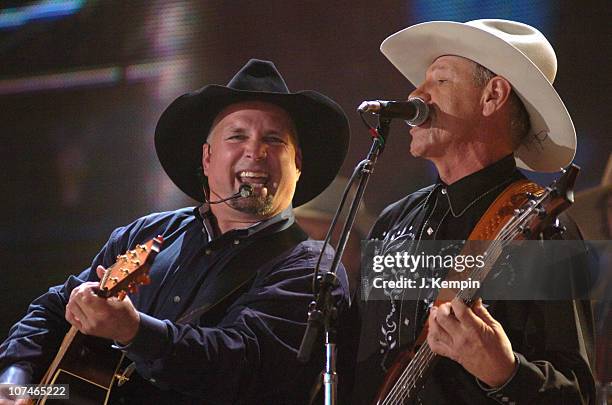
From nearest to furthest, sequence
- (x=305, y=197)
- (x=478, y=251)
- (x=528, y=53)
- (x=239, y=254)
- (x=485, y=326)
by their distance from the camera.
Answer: (x=485, y=326)
(x=478, y=251)
(x=528, y=53)
(x=239, y=254)
(x=305, y=197)

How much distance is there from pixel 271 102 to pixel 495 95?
2.65ft

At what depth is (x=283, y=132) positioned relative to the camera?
323 cm

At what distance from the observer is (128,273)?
8.77 ft

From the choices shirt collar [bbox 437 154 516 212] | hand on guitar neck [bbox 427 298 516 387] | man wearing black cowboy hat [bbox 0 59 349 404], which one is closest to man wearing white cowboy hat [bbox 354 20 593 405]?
shirt collar [bbox 437 154 516 212]

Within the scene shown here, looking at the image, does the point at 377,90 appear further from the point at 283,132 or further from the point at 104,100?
the point at 104,100

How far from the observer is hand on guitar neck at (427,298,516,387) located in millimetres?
2264

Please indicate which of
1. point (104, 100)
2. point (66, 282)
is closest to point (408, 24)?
point (104, 100)

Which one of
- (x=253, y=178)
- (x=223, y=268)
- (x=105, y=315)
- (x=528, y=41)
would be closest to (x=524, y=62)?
(x=528, y=41)

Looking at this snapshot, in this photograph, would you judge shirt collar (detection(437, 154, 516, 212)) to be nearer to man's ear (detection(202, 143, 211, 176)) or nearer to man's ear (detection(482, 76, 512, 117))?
man's ear (detection(482, 76, 512, 117))

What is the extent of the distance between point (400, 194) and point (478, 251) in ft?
2.01

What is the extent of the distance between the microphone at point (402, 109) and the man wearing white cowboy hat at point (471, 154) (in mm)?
80

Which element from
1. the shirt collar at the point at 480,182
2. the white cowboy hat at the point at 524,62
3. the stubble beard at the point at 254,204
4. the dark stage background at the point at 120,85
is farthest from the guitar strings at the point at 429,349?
the stubble beard at the point at 254,204

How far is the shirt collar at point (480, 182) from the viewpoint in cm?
274

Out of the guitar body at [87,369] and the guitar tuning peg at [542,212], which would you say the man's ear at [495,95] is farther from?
the guitar body at [87,369]
